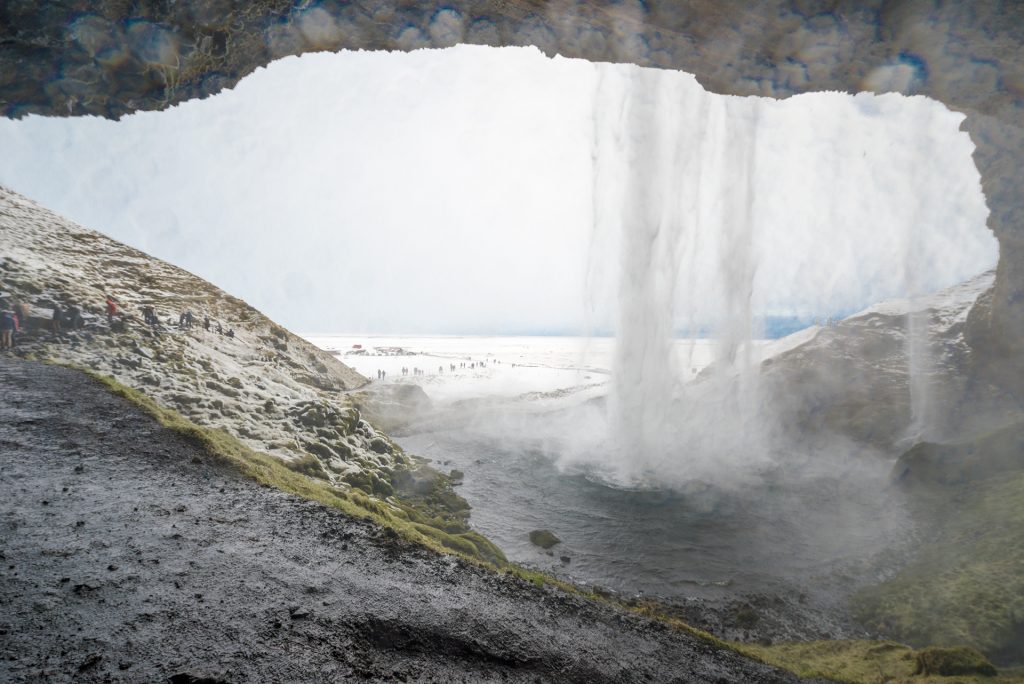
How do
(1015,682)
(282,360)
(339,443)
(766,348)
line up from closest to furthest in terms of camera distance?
(1015,682) < (339,443) < (282,360) < (766,348)

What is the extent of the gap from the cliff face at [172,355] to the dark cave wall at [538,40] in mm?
8082

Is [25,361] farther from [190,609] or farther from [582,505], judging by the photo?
[582,505]

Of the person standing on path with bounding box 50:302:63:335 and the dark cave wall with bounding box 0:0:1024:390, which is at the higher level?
the dark cave wall with bounding box 0:0:1024:390

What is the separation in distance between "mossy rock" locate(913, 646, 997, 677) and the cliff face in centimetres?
1530

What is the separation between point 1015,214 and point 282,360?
50.5m

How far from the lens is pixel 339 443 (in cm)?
1677

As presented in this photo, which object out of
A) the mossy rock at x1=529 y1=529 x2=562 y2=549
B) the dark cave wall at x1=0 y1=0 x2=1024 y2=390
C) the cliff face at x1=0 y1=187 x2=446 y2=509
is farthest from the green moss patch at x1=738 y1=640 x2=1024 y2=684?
the dark cave wall at x1=0 y1=0 x2=1024 y2=390

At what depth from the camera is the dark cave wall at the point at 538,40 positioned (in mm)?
12188

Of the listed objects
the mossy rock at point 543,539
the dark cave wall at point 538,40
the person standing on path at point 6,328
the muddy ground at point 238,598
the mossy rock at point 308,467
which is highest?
the dark cave wall at point 538,40

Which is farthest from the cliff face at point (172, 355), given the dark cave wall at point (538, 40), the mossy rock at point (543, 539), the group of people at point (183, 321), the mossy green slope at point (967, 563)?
the mossy green slope at point (967, 563)

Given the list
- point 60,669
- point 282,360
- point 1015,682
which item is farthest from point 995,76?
point 282,360

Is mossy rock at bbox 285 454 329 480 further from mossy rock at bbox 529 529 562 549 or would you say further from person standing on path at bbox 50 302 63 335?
person standing on path at bbox 50 302 63 335

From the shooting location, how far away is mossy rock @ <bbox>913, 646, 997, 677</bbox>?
8.73 meters

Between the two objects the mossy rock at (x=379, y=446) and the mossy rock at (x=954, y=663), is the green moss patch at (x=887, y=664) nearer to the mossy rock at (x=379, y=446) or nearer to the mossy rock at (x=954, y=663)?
the mossy rock at (x=954, y=663)
